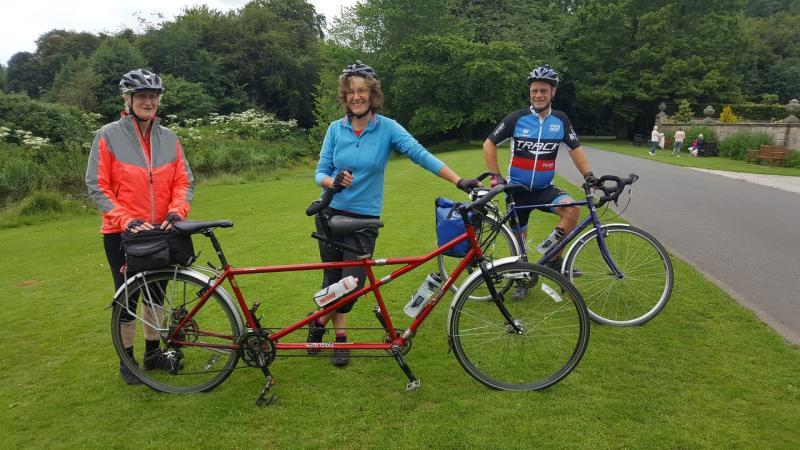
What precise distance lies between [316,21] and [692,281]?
67057 mm

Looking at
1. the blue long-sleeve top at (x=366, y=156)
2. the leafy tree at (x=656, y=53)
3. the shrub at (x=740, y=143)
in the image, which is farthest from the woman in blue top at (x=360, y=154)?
the leafy tree at (x=656, y=53)

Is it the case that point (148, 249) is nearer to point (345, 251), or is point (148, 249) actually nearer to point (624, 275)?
point (345, 251)

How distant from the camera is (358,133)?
11.2ft

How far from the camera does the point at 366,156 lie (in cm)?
337

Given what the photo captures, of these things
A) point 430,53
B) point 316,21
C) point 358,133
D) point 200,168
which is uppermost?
point 316,21

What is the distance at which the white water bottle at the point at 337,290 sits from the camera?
10.4ft

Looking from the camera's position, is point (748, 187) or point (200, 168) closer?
point (748, 187)

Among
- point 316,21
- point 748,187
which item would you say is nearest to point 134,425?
point 748,187

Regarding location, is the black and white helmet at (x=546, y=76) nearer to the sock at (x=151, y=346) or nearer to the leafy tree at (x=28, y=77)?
the sock at (x=151, y=346)

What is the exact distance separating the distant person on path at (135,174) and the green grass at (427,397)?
1.64ft

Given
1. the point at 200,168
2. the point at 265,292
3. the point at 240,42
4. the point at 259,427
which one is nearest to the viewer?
the point at 259,427

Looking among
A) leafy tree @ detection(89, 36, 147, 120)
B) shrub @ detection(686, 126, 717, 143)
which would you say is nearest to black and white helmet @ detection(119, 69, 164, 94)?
shrub @ detection(686, 126, 717, 143)

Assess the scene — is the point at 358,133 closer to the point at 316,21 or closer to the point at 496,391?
the point at 496,391

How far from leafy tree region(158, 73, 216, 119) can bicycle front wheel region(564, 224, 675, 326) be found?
40052 millimetres
